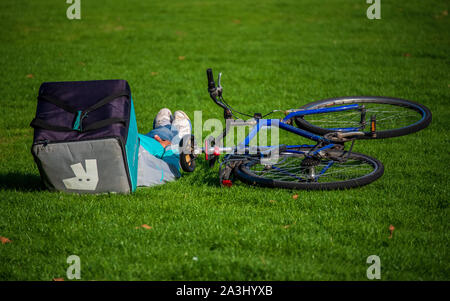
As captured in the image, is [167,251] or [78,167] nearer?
[167,251]

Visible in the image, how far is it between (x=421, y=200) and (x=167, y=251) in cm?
280

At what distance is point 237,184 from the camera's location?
550 centimetres

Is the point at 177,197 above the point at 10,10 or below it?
below

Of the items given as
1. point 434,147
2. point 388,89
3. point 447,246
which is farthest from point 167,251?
point 388,89

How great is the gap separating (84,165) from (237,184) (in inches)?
69.9

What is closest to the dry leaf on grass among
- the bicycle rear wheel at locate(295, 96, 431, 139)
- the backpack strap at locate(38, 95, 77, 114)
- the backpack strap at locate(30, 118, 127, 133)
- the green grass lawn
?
the green grass lawn

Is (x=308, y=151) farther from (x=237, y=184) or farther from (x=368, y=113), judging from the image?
(x=368, y=113)

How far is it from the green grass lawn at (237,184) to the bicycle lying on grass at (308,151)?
19cm

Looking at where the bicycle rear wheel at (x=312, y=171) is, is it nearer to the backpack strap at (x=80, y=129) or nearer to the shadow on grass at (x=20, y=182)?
the backpack strap at (x=80, y=129)

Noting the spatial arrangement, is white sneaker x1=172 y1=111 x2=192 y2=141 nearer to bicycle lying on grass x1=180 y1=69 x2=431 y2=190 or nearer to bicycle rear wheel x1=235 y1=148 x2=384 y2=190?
bicycle lying on grass x1=180 y1=69 x2=431 y2=190

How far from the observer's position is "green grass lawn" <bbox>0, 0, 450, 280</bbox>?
3.99m
